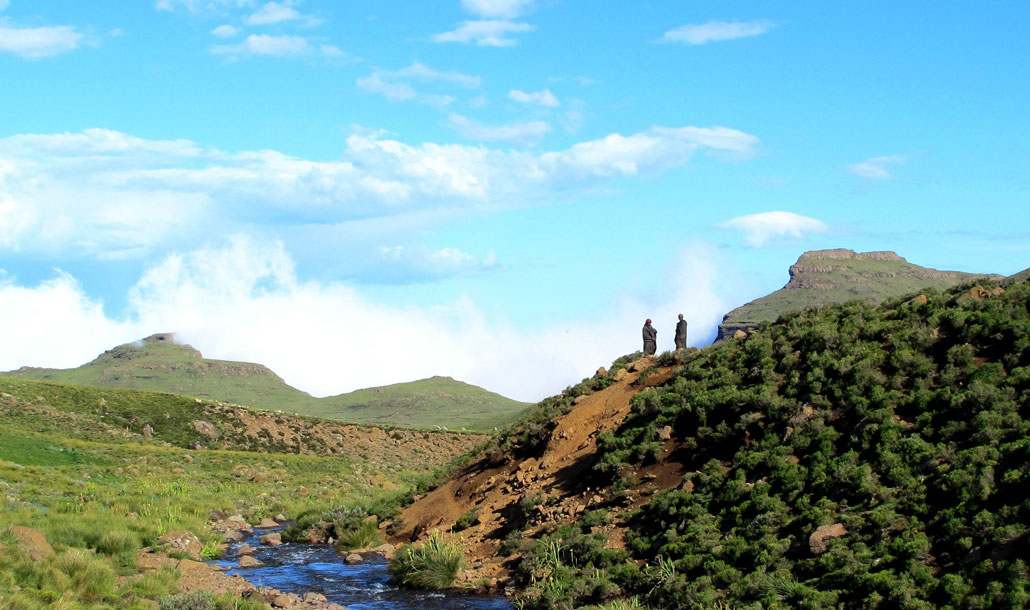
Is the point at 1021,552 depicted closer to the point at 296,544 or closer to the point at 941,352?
the point at 941,352

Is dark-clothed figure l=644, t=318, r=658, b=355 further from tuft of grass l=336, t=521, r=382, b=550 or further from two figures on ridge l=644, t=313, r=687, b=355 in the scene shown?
tuft of grass l=336, t=521, r=382, b=550

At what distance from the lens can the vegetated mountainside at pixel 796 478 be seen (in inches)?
590

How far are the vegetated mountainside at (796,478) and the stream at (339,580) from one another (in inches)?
54.7

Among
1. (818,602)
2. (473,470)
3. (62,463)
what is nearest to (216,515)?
(473,470)

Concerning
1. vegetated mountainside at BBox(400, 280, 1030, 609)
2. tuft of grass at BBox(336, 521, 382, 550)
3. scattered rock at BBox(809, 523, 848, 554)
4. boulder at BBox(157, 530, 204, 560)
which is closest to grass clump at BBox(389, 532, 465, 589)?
vegetated mountainside at BBox(400, 280, 1030, 609)

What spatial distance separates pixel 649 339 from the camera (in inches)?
1335

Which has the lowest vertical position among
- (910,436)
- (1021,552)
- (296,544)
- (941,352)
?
(296,544)

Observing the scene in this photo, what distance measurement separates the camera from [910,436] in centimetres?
1802

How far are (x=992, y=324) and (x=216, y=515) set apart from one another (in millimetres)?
26778

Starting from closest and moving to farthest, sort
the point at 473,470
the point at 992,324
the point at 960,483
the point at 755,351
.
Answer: the point at 960,483
the point at 992,324
the point at 755,351
the point at 473,470

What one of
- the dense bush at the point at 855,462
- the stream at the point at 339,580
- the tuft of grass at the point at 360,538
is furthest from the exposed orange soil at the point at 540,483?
the stream at the point at 339,580

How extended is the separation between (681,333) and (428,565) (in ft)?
51.6

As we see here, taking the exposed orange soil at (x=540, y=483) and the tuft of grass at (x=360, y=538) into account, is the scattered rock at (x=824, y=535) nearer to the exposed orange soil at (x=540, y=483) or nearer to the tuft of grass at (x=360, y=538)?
the exposed orange soil at (x=540, y=483)

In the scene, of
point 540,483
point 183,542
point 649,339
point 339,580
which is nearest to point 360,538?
point 339,580
